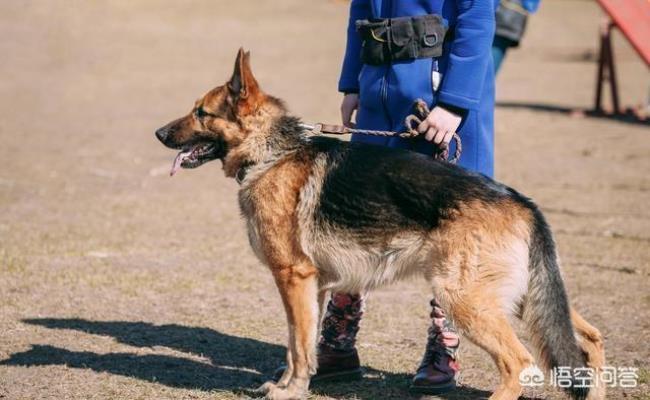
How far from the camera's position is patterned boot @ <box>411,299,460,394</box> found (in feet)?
15.6

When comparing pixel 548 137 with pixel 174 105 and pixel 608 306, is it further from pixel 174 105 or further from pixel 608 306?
pixel 608 306

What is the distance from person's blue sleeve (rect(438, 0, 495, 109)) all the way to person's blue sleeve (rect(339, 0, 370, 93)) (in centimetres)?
64

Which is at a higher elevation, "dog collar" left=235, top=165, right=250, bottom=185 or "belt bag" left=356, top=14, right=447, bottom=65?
"belt bag" left=356, top=14, right=447, bottom=65

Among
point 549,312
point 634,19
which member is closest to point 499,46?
point 634,19

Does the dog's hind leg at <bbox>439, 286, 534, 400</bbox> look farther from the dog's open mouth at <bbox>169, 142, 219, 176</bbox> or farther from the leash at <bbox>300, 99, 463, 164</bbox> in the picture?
the dog's open mouth at <bbox>169, 142, 219, 176</bbox>

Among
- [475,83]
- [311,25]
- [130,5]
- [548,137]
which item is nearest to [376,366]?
[475,83]

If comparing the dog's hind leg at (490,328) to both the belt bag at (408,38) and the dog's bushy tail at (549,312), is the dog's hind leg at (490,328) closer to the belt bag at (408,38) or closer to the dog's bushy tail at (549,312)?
the dog's bushy tail at (549,312)

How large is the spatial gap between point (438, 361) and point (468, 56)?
157 centimetres

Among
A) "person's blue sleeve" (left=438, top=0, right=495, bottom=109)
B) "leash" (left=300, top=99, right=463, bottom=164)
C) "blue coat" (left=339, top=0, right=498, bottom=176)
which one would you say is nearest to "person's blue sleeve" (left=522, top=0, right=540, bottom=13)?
"blue coat" (left=339, top=0, right=498, bottom=176)

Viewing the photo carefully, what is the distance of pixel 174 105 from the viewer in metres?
17.0

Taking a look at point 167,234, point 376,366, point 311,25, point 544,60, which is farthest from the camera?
point 311,25

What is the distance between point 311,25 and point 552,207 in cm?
2161

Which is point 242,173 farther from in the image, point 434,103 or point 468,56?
point 468,56

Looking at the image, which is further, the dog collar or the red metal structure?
the red metal structure
